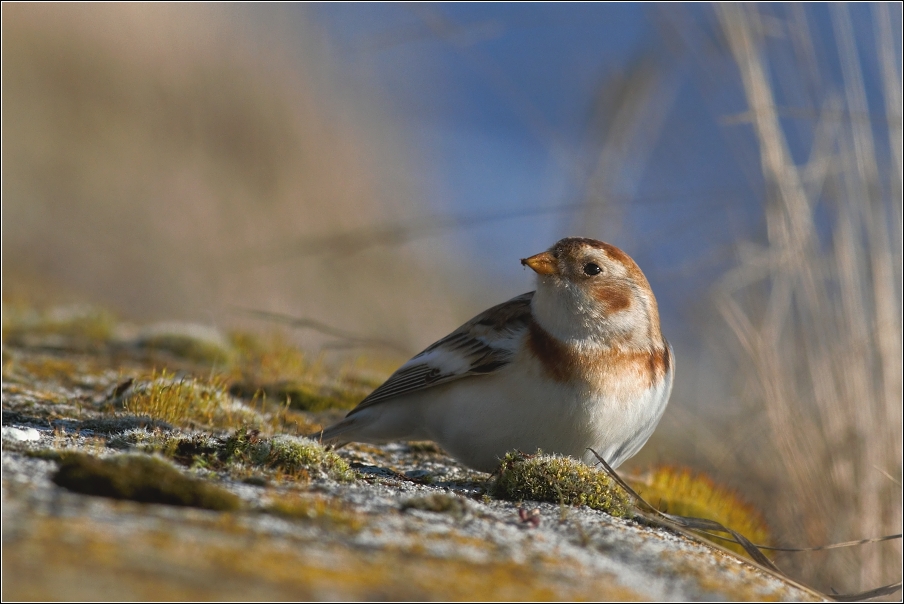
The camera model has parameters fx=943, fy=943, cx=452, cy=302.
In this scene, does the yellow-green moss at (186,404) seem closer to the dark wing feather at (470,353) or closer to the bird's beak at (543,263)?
the dark wing feather at (470,353)

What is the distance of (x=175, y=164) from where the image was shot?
2083 cm

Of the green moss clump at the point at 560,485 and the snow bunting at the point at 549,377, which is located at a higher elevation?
the snow bunting at the point at 549,377

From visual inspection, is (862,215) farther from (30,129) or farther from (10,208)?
(30,129)

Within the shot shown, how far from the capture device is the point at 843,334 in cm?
640

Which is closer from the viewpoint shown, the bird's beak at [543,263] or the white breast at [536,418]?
the white breast at [536,418]

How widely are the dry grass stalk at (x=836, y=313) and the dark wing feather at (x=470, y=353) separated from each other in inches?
75.9

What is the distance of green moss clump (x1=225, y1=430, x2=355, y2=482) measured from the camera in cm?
378

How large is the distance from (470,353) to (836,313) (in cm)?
286

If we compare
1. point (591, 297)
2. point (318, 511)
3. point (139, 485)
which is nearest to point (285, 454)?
point (318, 511)

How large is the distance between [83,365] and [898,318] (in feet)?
19.0

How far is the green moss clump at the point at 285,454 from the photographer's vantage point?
3.78m

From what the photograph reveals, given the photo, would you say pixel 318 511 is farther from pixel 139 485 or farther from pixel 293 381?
pixel 293 381

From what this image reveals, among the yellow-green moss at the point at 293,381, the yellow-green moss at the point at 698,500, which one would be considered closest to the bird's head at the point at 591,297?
the yellow-green moss at the point at 698,500

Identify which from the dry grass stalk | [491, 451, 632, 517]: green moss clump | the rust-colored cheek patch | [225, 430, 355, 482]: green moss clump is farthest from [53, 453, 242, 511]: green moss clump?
the dry grass stalk
